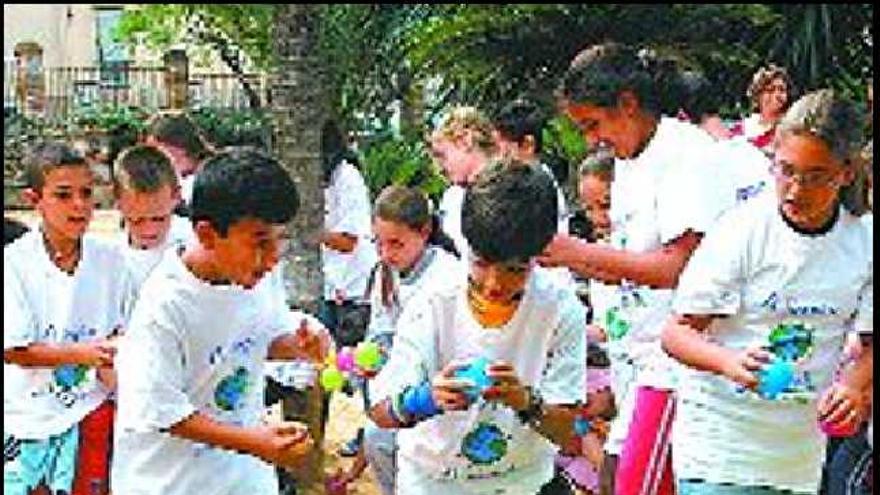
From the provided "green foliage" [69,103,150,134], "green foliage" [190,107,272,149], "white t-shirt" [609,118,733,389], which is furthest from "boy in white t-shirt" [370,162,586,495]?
"green foliage" [69,103,150,134]

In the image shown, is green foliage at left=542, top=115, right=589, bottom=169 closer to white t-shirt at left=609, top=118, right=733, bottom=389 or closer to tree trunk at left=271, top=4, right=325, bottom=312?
tree trunk at left=271, top=4, right=325, bottom=312

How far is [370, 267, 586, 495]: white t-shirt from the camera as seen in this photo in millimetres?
4023

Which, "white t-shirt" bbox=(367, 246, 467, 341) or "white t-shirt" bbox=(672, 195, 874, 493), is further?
"white t-shirt" bbox=(367, 246, 467, 341)

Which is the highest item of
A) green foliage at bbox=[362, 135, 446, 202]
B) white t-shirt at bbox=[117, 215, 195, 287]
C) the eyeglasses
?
the eyeglasses

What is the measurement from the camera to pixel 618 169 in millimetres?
4953

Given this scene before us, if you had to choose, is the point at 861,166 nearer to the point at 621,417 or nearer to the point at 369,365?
the point at 621,417

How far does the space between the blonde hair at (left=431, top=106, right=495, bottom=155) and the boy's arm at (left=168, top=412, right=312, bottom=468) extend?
9.13 ft

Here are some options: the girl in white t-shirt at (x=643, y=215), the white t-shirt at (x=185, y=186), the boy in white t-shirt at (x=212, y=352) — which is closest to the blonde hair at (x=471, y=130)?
the white t-shirt at (x=185, y=186)

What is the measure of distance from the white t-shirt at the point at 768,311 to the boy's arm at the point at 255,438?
0.94 meters

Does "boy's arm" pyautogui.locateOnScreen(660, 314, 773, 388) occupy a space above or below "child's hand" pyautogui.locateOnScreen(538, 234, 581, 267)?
below

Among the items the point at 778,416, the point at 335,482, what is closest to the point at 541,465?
the point at 778,416

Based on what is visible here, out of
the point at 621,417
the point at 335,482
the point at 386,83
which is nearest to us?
the point at 621,417

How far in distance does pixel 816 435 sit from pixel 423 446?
0.90 meters

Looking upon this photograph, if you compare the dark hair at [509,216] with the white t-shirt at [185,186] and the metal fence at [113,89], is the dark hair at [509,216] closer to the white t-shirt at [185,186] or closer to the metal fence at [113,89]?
the white t-shirt at [185,186]
